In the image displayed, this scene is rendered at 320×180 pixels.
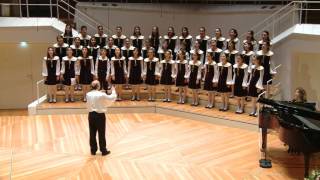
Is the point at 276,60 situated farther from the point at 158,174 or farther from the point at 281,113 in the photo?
the point at 158,174

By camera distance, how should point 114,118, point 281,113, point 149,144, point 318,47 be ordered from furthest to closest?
point 114,118
point 318,47
point 149,144
point 281,113

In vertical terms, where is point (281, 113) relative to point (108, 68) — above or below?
below

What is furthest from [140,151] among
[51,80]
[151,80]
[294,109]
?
[51,80]

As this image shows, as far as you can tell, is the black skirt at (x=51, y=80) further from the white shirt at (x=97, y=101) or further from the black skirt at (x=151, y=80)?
the white shirt at (x=97, y=101)

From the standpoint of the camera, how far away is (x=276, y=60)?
32.0ft

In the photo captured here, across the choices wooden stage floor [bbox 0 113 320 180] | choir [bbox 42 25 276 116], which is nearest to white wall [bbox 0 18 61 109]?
choir [bbox 42 25 276 116]

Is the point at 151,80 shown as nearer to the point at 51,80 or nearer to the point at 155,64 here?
the point at 155,64

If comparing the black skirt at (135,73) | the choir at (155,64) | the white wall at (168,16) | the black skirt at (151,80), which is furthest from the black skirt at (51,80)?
the white wall at (168,16)

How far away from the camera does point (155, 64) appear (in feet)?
32.0

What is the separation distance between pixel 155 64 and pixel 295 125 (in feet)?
14.9

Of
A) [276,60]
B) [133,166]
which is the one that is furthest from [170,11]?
[133,166]

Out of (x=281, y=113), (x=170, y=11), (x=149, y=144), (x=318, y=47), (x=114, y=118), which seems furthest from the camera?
(x=170, y=11)

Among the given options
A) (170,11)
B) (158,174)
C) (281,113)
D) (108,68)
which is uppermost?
(170,11)

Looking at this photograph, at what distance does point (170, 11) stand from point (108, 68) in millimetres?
2968
